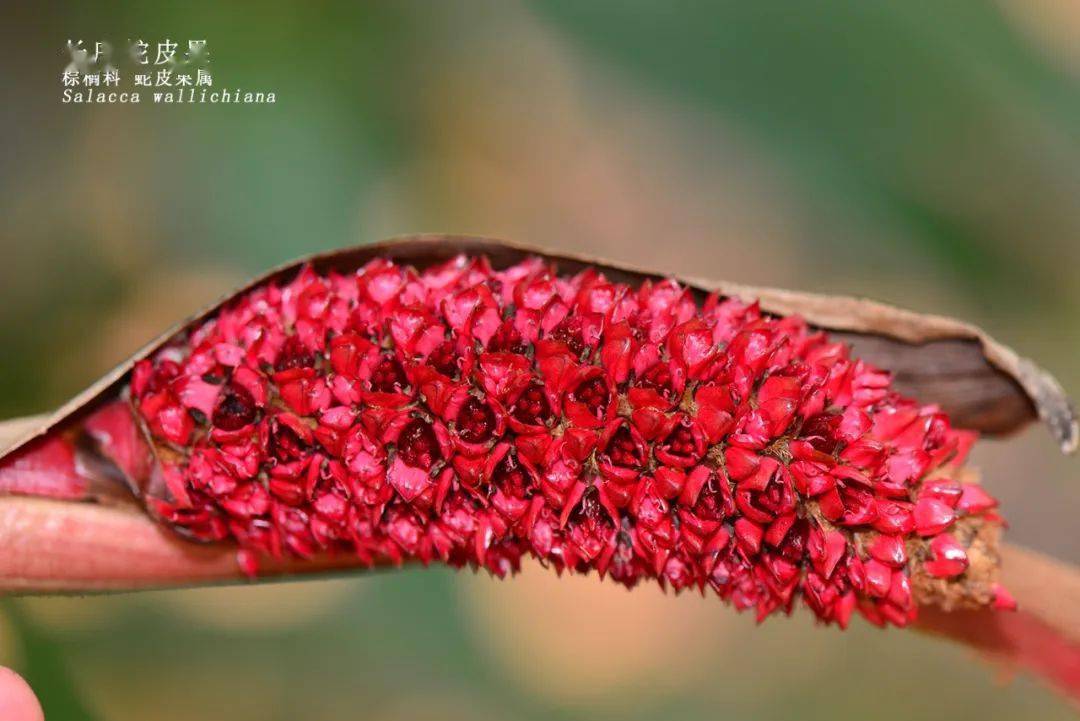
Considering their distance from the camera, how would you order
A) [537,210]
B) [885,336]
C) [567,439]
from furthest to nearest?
1. [537,210]
2. [885,336]
3. [567,439]

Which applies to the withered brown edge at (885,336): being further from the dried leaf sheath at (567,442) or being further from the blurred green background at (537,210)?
the blurred green background at (537,210)

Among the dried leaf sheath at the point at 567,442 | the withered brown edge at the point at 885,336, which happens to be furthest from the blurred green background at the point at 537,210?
Answer: the dried leaf sheath at the point at 567,442

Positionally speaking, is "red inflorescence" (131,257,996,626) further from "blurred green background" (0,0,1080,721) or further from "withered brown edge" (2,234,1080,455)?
"blurred green background" (0,0,1080,721)

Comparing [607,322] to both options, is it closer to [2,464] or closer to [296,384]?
[296,384]

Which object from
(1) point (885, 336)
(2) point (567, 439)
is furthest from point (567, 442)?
(1) point (885, 336)

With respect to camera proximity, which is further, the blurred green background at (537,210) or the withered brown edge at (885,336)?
the blurred green background at (537,210)

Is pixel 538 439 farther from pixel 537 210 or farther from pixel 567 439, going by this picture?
pixel 537 210

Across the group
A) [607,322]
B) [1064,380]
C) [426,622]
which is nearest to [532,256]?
[607,322]
